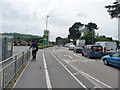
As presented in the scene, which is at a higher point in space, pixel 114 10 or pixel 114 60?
pixel 114 10

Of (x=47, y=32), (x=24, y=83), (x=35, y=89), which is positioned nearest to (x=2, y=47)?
(x=24, y=83)

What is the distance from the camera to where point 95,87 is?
18.6 ft

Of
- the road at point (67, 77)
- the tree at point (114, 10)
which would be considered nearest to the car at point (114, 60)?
the road at point (67, 77)

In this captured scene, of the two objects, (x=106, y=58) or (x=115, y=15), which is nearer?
(x=106, y=58)

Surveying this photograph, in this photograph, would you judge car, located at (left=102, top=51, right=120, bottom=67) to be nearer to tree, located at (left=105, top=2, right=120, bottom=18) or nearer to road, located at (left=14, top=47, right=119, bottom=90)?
road, located at (left=14, top=47, right=119, bottom=90)

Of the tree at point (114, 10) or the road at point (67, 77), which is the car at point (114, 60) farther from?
the tree at point (114, 10)

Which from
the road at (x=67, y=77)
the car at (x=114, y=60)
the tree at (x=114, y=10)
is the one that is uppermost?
the tree at (x=114, y=10)

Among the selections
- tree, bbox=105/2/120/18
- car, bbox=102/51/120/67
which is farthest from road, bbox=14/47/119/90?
tree, bbox=105/2/120/18

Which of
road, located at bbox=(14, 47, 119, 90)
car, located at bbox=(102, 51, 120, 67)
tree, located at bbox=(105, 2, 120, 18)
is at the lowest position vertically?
road, located at bbox=(14, 47, 119, 90)

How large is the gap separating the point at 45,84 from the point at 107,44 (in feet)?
60.7

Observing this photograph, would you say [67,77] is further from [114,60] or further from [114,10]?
[114,10]

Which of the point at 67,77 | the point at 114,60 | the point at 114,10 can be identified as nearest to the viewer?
the point at 67,77

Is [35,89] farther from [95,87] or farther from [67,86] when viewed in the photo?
[95,87]

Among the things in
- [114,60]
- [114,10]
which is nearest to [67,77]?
[114,60]
